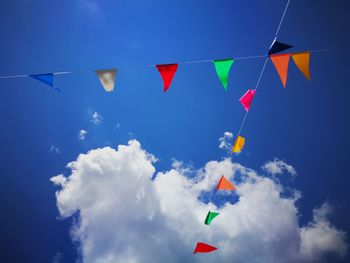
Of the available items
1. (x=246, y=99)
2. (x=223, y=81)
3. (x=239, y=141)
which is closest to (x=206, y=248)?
(x=239, y=141)

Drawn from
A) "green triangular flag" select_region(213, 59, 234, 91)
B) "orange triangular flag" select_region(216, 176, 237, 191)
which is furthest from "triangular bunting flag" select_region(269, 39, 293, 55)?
"orange triangular flag" select_region(216, 176, 237, 191)

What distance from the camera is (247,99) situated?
5.80 metres

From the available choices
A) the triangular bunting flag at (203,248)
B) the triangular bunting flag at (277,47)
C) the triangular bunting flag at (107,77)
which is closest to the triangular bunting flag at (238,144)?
the triangular bunting flag at (277,47)

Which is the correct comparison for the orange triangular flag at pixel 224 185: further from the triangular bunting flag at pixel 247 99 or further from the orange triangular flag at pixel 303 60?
the orange triangular flag at pixel 303 60

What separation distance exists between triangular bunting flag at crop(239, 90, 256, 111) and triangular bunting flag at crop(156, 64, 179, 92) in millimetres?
1988

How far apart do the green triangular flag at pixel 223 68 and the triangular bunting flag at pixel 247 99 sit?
3.56 feet

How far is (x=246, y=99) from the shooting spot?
19.0 ft

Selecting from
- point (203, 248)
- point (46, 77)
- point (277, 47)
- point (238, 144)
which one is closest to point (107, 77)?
point (46, 77)

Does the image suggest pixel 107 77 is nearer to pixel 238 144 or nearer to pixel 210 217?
Result: pixel 238 144

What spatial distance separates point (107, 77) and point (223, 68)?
8.01ft

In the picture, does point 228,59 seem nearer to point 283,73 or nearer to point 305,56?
point 283,73

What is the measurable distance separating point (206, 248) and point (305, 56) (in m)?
5.72

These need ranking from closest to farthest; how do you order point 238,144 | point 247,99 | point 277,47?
point 277,47
point 247,99
point 238,144

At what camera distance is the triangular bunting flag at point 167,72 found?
488 cm
